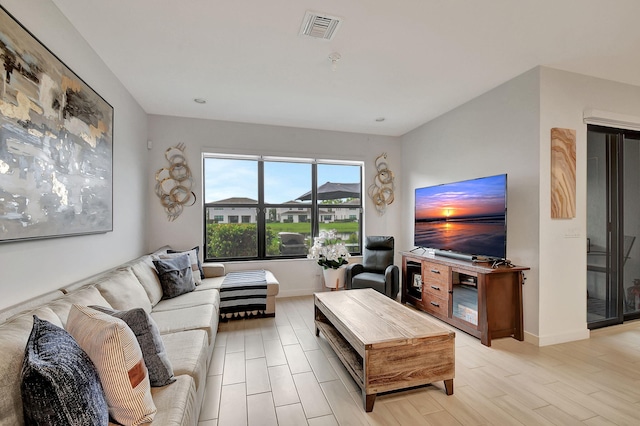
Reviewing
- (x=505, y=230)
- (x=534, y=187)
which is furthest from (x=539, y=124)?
(x=505, y=230)

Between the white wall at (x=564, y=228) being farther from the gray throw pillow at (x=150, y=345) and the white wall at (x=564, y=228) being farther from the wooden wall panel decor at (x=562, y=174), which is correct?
the gray throw pillow at (x=150, y=345)

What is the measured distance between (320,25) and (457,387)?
2.89 meters

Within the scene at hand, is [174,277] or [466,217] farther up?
[466,217]

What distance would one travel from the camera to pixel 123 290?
6.87 ft

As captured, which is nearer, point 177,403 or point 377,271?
point 177,403

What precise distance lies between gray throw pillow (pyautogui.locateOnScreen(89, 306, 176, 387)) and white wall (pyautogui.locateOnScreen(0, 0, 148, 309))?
0.59m

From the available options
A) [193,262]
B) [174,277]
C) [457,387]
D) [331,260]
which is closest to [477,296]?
[457,387]

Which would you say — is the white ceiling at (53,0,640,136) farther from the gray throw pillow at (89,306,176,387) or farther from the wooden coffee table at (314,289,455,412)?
the wooden coffee table at (314,289,455,412)

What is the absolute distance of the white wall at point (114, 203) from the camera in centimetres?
157

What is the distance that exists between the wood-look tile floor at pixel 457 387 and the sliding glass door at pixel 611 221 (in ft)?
1.32

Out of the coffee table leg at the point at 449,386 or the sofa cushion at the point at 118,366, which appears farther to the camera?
the coffee table leg at the point at 449,386

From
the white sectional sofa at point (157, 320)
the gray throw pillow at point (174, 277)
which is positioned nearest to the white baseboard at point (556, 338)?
the white sectional sofa at point (157, 320)

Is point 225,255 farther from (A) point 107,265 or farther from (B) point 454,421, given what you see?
(B) point 454,421

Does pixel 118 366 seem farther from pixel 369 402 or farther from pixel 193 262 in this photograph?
pixel 193 262
